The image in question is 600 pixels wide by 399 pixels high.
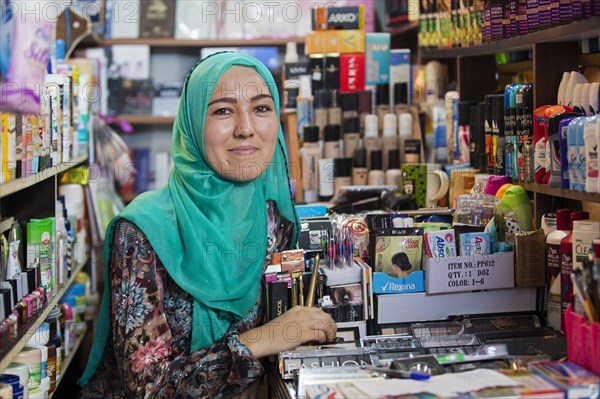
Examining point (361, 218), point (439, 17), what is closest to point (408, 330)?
point (361, 218)

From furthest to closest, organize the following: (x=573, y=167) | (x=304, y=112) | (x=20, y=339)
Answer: (x=304, y=112) → (x=20, y=339) → (x=573, y=167)

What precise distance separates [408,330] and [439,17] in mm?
2039

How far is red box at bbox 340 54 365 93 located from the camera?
15.8 ft

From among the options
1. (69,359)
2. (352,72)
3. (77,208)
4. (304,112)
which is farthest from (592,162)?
(77,208)

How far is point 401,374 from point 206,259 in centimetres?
83

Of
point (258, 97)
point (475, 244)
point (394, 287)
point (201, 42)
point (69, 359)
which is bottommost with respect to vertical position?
point (69, 359)

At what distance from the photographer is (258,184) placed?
118 inches

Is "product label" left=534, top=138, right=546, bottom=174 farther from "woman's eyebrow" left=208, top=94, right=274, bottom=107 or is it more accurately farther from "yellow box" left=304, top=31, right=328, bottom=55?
"yellow box" left=304, top=31, right=328, bottom=55

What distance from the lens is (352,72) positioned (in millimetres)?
4820

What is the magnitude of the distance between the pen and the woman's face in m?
0.90

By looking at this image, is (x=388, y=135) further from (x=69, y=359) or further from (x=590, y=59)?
(x=69, y=359)

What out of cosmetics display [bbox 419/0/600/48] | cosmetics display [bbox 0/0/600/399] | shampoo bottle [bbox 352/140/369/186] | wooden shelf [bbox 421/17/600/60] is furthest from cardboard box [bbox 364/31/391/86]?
wooden shelf [bbox 421/17/600/60]

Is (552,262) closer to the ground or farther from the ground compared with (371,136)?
closer to the ground

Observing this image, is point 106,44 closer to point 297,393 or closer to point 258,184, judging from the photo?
point 258,184
